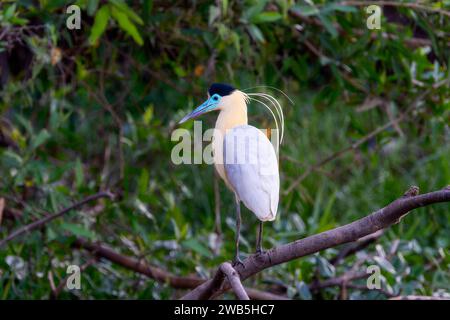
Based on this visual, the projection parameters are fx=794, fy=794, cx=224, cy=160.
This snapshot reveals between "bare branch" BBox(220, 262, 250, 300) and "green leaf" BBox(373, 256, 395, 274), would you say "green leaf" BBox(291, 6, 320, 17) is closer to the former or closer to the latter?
"green leaf" BBox(373, 256, 395, 274)

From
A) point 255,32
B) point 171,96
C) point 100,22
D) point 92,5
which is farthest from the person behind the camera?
point 171,96

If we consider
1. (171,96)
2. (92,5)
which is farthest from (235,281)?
(171,96)

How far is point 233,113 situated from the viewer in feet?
5.79

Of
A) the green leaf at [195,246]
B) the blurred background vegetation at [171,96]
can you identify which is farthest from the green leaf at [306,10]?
the green leaf at [195,246]

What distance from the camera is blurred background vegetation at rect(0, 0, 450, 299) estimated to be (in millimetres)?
2928

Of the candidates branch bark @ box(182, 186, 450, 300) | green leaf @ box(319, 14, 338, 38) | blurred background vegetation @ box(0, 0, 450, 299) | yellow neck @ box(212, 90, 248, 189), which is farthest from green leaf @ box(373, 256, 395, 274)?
yellow neck @ box(212, 90, 248, 189)

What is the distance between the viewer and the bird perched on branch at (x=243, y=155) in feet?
5.67

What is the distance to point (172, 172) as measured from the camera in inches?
153

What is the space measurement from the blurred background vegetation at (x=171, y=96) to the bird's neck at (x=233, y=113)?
36.9 inches

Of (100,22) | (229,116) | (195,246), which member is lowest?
(195,246)

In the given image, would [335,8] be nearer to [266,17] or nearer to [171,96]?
[266,17]

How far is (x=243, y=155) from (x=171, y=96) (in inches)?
70.9

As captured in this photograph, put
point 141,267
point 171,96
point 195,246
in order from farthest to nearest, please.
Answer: point 171,96 → point 141,267 → point 195,246
